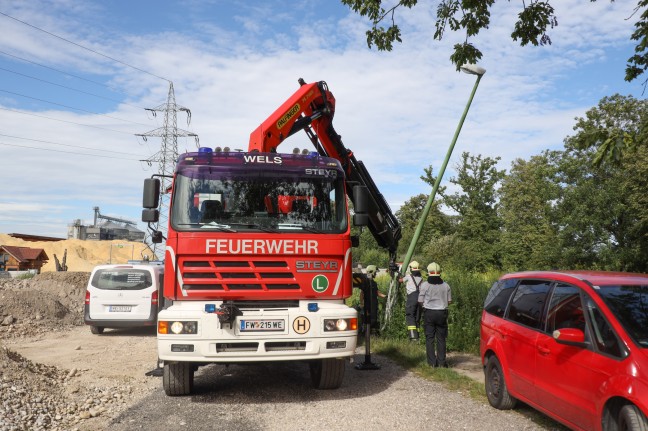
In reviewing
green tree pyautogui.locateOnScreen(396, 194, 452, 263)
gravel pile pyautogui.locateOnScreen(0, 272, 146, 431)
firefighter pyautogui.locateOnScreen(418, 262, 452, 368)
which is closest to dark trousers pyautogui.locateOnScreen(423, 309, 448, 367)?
firefighter pyautogui.locateOnScreen(418, 262, 452, 368)

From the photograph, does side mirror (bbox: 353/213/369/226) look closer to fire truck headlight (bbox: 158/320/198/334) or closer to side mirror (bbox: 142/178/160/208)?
fire truck headlight (bbox: 158/320/198/334)

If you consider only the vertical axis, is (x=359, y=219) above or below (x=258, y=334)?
above

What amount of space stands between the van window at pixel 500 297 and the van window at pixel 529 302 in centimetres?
19

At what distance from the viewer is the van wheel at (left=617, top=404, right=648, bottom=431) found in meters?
4.32

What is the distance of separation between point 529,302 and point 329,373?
296 centimetres

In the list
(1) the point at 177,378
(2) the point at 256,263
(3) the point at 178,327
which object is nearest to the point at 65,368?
(1) the point at 177,378

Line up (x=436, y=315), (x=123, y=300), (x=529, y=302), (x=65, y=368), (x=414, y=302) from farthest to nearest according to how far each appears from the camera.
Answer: (x=123, y=300) → (x=414, y=302) → (x=65, y=368) → (x=436, y=315) → (x=529, y=302)

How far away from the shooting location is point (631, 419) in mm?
4391

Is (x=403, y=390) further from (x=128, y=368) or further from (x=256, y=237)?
(x=128, y=368)

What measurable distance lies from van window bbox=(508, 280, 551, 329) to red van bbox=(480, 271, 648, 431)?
0.01 m

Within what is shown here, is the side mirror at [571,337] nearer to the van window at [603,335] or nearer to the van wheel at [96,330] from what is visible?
the van window at [603,335]

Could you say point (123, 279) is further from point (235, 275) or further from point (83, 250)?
point (83, 250)

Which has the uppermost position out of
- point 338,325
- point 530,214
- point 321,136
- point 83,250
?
point 530,214

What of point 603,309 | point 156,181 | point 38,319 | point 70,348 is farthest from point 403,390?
point 38,319
